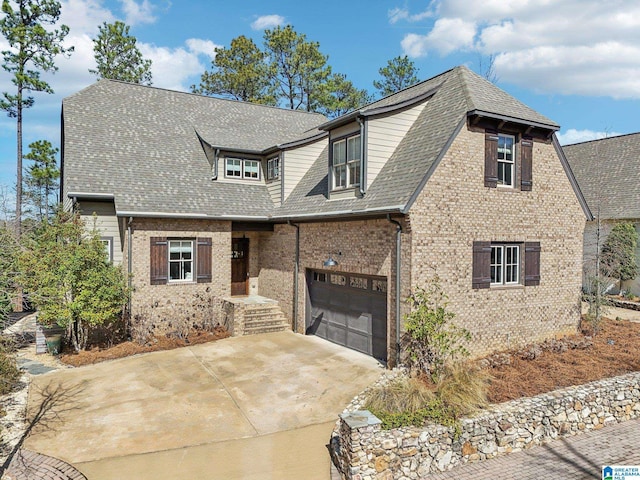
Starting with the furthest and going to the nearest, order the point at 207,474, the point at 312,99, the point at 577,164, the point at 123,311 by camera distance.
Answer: the point at 312,99 → the point at 577,164 → the point at 123,311 → the point at 207,474

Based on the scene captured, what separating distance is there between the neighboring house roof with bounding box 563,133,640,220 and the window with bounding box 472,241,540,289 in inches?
475

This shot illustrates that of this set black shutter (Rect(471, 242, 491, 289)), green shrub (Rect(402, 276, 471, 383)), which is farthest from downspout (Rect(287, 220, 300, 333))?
black shutter (Rect(471, 242, 491, 289))

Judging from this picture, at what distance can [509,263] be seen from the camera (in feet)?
37.3

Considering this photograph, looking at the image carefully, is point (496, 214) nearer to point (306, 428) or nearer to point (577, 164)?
point (306, 428)

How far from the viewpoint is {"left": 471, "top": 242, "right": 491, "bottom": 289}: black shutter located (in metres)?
10.6

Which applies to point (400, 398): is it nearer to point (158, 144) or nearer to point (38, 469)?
point (38, 469)

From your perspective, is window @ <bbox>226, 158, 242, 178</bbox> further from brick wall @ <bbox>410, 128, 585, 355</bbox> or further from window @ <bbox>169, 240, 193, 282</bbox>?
brick wall @ <bbox>410, 128, 585, 355</bbox>

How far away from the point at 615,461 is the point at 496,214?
599 centimetres

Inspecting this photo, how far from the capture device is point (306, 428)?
24.9 ft

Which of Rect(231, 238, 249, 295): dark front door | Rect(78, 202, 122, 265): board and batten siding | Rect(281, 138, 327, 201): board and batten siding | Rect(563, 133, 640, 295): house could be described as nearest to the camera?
Rect(78, 202, 122, 265): board and batten siding

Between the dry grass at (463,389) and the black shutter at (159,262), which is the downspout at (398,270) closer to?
the dry grass at (463,389)

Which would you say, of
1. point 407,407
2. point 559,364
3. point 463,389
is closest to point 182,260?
point 407,407

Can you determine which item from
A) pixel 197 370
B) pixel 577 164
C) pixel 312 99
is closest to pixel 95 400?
pixel 197 370

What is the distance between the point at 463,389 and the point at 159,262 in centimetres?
1028
